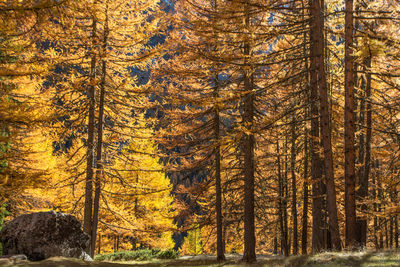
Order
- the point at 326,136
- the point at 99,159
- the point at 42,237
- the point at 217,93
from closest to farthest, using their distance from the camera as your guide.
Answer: the point at 326,136 < the point at 42,237 < the point at 99,159 < the point at 217,93

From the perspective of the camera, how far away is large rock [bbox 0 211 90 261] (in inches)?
380

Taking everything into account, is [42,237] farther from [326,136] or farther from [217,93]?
[326,136]

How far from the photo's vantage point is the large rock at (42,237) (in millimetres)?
9664

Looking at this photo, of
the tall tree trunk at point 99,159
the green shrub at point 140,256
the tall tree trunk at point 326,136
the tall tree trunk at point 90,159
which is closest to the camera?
the tall tree trunk at point 326,136

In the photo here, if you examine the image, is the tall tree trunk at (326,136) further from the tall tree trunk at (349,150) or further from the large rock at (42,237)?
the large rock at (42,237)

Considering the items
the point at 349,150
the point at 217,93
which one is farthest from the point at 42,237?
the point at 349,150

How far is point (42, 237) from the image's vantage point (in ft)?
32.1

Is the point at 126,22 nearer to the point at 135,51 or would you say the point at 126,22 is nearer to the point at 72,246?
the point at 135,51

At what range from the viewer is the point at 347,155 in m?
9.59

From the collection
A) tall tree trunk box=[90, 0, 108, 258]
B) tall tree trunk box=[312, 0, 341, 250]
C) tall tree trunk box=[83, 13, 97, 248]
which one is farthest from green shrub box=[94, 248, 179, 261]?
tall tree trunk box=[312, 0, 341, 250]

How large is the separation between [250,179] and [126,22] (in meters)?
8.25

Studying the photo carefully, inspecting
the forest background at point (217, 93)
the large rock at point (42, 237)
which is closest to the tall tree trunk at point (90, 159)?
the forest background at point (217, 93)

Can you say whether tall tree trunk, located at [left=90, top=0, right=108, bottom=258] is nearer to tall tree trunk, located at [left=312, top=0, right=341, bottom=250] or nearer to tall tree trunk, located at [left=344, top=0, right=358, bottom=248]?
tall tree trunk, located at [left=312, top=0, right=341, bottom=250]

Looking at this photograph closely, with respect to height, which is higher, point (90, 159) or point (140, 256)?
point (90, 159)
